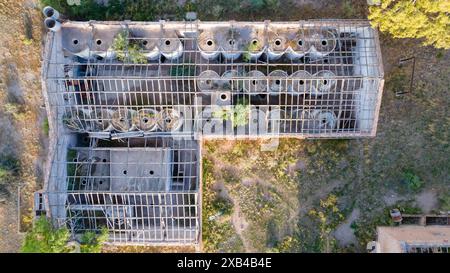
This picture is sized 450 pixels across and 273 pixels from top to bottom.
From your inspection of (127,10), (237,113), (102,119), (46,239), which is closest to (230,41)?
(237,113)

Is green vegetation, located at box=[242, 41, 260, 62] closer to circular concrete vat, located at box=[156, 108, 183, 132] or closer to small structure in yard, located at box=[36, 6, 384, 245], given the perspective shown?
small structure in yard, located at box=[36, 6, 384, 245]

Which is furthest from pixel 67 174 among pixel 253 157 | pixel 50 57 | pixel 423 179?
pixel 423 179

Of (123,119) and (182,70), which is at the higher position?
(182,70)

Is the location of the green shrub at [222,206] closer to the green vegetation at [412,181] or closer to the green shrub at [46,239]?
the green shrub at [46,239]

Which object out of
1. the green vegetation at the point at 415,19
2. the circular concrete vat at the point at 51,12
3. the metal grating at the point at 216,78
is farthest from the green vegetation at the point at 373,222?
the circular concrete vat at the point at 51,12

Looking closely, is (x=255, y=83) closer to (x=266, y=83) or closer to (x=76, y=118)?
(x=266, y=83)
